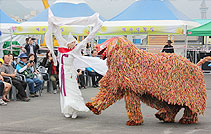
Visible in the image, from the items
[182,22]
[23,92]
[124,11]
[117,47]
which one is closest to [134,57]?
[117,47]

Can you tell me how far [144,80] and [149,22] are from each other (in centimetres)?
1271

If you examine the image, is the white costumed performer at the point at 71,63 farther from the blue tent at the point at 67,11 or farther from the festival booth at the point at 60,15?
the blue tent at the point at 67,11

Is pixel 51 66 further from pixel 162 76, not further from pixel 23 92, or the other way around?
pixel 162 76

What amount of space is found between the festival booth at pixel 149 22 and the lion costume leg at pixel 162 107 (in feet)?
37.3

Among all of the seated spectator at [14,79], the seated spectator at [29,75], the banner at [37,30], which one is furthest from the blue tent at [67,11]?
the seated spectator at [14,79]

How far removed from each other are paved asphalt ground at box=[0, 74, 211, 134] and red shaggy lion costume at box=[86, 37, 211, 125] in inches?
13.4

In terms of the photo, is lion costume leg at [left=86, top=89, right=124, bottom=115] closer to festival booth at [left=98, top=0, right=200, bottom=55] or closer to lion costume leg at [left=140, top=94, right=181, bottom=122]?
lion costume leg at [left=140, top=94, right=181, bottom=122]

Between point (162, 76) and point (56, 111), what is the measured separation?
10.2 feet

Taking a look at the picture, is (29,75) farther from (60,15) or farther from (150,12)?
(150,12)

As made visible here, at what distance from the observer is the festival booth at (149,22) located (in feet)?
60.0

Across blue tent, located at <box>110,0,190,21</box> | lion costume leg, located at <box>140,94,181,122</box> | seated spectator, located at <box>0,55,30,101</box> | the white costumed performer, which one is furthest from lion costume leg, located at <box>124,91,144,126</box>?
blue tent, located at <box>110,0,190,21</box>

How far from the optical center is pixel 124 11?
21000 millimetres

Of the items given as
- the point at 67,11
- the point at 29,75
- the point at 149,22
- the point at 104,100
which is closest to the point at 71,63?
the point at 104,100

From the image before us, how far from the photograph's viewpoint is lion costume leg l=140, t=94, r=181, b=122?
7.00m
